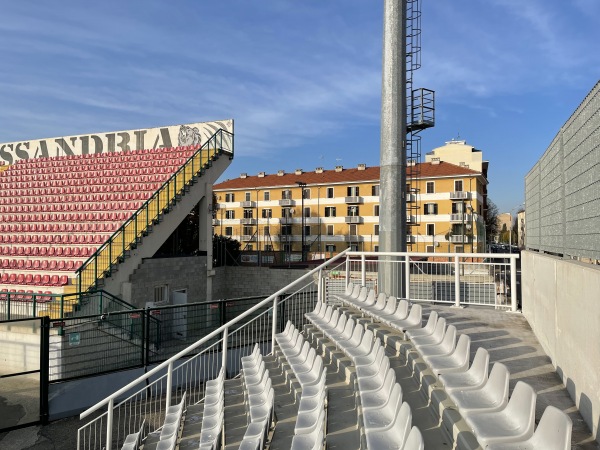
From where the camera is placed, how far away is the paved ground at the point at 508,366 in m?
4.07

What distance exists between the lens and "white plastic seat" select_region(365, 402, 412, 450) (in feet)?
11.0

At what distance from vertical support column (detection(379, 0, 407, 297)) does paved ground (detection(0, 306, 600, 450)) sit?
7.22ft

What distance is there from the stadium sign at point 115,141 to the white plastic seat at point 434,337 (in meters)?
17.6

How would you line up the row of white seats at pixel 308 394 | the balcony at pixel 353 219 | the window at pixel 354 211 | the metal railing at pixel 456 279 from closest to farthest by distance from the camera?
1. the row of white seats at pixel 308 394
2. the metal railing at pixel 456 279
3. the balcony at pixel 353 219
4. the window at pixel 354 211

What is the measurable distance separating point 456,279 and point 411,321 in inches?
113

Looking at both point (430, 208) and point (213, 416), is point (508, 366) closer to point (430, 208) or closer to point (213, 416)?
point (213, 416)

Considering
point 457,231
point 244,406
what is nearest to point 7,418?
point 244,406

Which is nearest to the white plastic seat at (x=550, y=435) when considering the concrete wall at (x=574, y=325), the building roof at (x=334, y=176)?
the concrete wall at (x=574, y=325)

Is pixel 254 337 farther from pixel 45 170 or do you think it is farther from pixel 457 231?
pixel 457 231

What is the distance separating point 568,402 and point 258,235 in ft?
191

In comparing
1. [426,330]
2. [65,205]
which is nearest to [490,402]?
[426,330]

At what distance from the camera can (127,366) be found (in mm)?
9906

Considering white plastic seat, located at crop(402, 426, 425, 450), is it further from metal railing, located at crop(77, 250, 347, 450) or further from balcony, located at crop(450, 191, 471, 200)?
balcony, located at crop(450, 191, 471, 200)

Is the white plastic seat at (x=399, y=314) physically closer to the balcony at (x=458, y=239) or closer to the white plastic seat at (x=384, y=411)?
the white plastic seat at (x=384, y=411)
